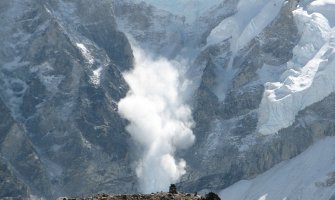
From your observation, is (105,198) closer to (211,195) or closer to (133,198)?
(133,198)

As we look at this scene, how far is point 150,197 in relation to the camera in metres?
73.9

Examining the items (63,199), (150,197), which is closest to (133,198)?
(150,197)

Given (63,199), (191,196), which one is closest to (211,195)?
(191,196)

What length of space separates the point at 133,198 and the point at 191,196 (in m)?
4.52

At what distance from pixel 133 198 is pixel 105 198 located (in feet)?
6.10

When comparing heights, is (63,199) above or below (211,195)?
above

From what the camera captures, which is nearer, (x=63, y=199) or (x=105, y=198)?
(x=105, y=198)

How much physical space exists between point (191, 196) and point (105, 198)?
248 inches

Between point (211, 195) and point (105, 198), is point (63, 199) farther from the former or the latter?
point (211, 195)

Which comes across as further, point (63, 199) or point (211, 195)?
point (63, 199)

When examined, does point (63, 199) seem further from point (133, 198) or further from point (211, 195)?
point (211, 195)

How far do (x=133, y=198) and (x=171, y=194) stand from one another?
11.8 feet

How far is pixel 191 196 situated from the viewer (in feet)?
249

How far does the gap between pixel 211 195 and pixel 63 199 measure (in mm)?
11489
